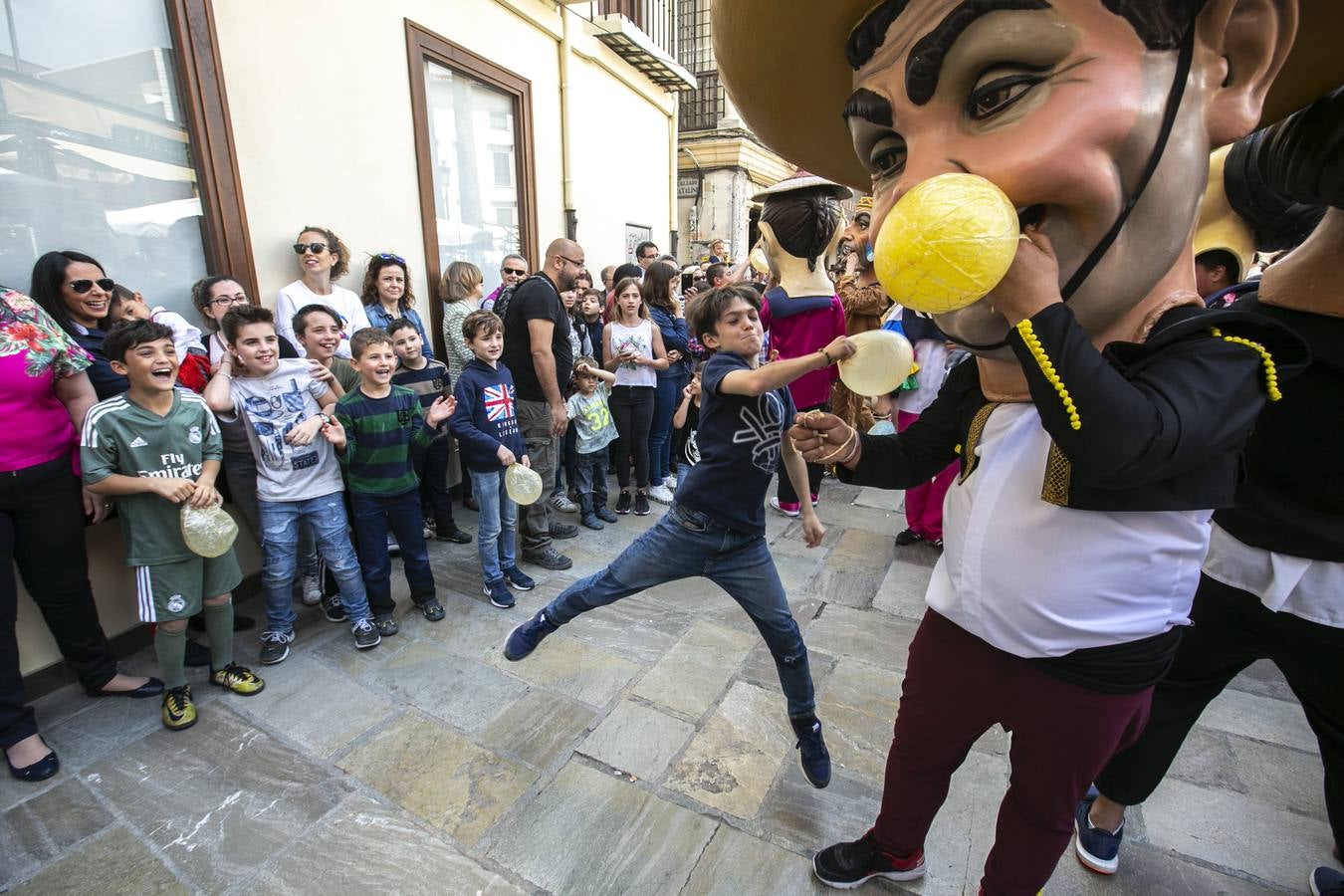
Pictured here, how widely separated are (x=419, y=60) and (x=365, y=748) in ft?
14.6

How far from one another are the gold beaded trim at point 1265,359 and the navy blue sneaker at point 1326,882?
5.79ft

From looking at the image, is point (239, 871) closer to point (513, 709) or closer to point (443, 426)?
point (513, 709)

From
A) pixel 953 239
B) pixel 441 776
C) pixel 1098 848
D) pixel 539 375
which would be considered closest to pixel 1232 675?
pixel 1098 848

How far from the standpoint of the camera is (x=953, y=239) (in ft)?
2.74

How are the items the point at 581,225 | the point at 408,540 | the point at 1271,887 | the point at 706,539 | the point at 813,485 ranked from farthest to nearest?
the point at 581,225 → the point at 813,485 → the point at 408,540 → the point at 706,539 → the point at 1271,887

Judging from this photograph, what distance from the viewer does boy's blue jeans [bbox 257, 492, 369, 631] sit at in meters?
2.94

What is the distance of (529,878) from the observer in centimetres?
183

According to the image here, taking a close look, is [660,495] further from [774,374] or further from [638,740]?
[774,374]

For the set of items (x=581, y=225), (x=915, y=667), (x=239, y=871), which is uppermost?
(x=581, y=225)

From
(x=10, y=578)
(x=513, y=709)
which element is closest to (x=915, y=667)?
(x=513, y=709)

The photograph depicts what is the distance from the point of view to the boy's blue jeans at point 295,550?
2.94m

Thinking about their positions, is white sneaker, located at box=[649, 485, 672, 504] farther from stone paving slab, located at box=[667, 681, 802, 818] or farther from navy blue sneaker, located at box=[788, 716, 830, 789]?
navy blue sneaker, located at box=[788, 716, 830, 789]

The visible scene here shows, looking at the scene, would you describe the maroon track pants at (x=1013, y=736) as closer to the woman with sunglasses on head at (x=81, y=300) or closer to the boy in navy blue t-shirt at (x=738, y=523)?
the boy in navy blue t-shirt at (x=738, y=523)

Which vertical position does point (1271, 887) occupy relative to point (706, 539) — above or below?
below
